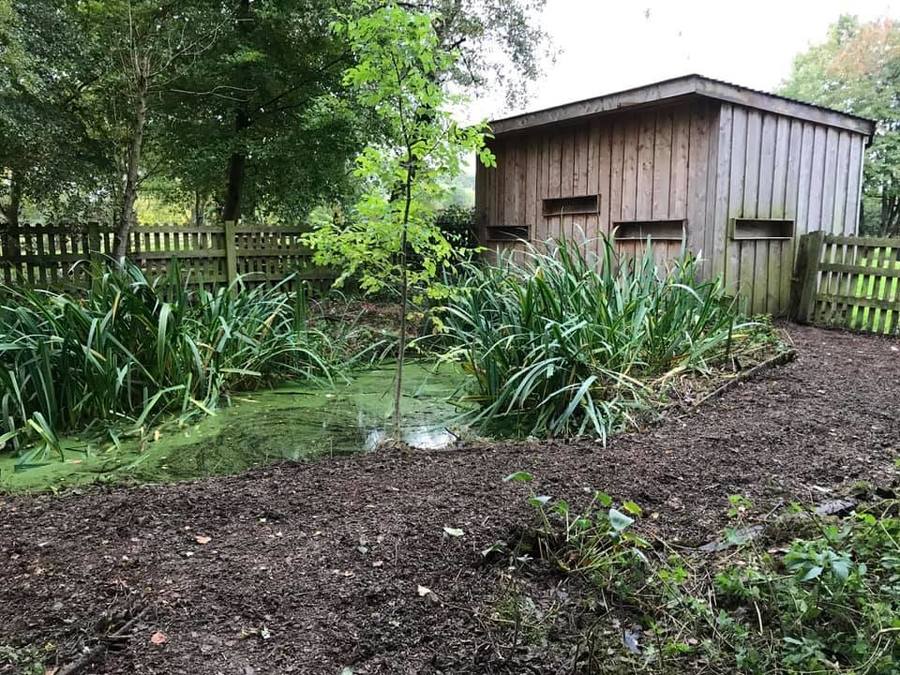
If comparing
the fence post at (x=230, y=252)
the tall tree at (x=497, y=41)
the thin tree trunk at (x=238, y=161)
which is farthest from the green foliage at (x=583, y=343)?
the tall tree at (x=497, y=41)

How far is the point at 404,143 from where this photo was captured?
2.67 meters

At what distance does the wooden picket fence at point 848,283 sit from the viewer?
525cm

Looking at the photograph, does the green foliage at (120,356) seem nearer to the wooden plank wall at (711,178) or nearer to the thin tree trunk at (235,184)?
the wooden plank wall at (711,178)

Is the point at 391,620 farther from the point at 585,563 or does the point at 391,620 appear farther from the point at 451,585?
the point at 585,563

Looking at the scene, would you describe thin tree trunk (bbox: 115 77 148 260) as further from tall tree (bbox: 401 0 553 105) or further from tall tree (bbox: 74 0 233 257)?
tall tree (bbox: 401 0 553 105)

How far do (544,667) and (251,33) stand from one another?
711cm

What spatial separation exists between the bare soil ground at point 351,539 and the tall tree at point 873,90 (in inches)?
647

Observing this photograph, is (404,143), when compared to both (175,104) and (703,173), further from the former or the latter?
(175,104)

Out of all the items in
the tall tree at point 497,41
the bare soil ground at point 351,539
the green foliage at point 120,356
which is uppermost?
the tall tree at point 497,41

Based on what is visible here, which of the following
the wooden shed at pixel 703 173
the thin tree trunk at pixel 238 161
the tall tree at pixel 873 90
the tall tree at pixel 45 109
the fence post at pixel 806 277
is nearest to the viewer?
the tall tree at pixel 45 109

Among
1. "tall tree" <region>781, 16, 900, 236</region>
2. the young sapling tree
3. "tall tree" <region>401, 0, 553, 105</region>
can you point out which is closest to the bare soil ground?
the young sapling tree

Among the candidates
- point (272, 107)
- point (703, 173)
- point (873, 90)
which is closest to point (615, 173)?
point (703, 173)

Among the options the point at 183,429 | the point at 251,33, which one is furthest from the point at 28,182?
the point at 183,429

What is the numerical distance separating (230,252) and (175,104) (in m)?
2.06
